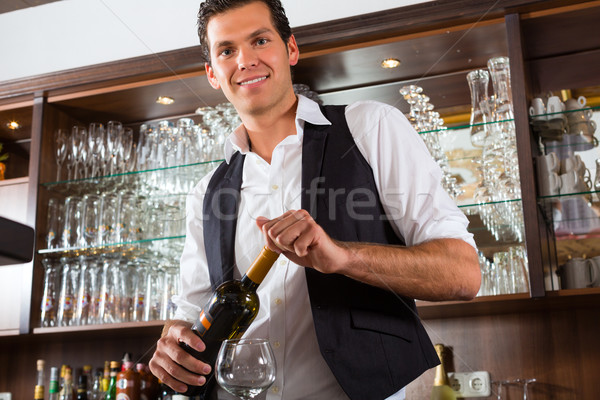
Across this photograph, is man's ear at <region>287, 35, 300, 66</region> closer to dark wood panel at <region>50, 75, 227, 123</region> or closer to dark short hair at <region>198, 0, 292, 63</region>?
dark short hair at <region>198, 0, 292, 63</region>

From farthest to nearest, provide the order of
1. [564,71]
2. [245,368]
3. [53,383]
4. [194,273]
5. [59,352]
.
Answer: [59,352]
[53,383]
[564,71]
[194,273]
[245,368]

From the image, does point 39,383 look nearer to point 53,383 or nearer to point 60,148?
point 53,383

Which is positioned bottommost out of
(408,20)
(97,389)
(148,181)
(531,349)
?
(97,389)

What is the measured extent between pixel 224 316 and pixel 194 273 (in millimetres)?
263

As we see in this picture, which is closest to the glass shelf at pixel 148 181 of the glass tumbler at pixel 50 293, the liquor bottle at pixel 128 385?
the glass tumbler at pixel 50 293

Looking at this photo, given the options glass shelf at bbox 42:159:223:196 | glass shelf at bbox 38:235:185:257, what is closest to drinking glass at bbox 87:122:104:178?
glass shelf at bbox 42:159:223:196

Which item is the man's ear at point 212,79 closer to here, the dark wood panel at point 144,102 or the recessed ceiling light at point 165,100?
the dark wood panel at point 144,102

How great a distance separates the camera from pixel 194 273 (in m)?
1.38

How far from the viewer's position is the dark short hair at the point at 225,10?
4.57 ft

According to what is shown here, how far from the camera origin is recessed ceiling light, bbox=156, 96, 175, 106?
7.73ft

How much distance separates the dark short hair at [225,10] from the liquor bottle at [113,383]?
128 cm

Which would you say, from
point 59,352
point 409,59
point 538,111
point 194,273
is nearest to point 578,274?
point 538,111

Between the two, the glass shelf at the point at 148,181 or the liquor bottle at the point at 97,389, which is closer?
the glass shelf at the point at 148,181

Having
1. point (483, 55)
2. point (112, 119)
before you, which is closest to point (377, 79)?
point (483, 55)
